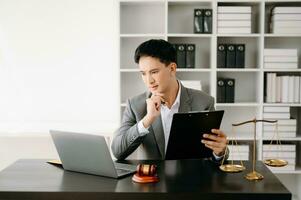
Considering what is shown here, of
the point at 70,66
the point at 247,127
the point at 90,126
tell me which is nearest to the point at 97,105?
the point at 90,126

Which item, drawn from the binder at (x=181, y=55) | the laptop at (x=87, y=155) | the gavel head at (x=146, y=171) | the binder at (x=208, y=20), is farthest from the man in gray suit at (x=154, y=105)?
the binder at (x=208, y=20)

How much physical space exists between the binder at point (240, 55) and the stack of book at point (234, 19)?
5.2 inches

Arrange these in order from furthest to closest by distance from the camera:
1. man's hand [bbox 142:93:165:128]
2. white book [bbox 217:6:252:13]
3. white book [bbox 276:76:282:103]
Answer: white book [bbox 276:76:282:103] < white book [bbox 217:6:252:13] < man's hand [bbox 142:93:165:128]

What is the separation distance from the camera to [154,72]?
2.03 meters

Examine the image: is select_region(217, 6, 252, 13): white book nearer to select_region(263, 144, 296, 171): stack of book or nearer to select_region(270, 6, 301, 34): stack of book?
select_region(270, 6, 301, 34): stack of book

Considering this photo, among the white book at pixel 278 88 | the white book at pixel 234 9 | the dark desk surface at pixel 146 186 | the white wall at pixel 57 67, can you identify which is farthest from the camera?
the white wall at pixel 57 67

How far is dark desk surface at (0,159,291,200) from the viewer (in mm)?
1345

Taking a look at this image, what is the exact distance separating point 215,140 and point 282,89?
195 cm

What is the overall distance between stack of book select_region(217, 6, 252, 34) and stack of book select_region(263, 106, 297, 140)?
2.45ft

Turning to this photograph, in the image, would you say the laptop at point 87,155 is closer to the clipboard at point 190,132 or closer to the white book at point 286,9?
the clipboard at point 190,132

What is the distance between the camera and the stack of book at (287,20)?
11.0ft

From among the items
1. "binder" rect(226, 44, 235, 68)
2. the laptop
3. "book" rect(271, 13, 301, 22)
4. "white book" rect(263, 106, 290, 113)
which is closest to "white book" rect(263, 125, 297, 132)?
"white book" rect(263, 106, 290, 113)

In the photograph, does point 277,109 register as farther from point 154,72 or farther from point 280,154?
point 154,72

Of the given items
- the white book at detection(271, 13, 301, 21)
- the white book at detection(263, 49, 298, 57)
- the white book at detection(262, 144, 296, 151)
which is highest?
the white book at detection(271, 13, 301, 21)
